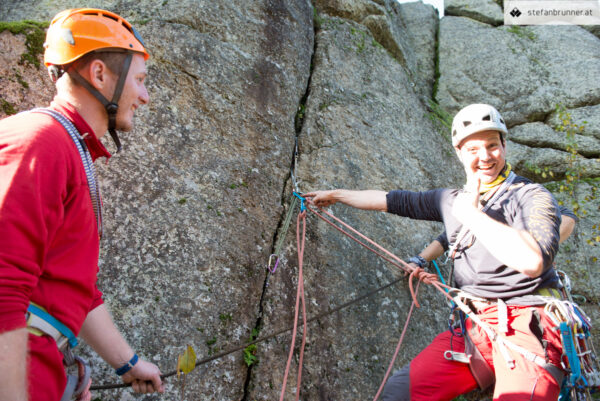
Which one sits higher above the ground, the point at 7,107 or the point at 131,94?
the point at 131,94

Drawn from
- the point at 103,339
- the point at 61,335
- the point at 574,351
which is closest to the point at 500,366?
the point at 574,351

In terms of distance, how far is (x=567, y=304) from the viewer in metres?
2.63

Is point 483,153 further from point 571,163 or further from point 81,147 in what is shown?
point 571,163

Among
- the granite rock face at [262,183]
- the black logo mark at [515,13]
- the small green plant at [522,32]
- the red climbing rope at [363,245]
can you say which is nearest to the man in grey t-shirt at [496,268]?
the red climbing rope at [363,245]

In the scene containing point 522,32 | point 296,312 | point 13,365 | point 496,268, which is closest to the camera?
point 13,365

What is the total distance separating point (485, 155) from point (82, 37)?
8.74ft

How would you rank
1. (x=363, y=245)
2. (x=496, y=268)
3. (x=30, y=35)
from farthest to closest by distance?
(x=363, y=245)
(x=30, y=35)
(x=496, y=268)

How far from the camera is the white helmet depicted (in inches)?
121

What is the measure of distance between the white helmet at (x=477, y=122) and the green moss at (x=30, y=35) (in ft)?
11.2

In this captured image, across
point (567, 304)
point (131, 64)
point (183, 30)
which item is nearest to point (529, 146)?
point (567, 304)

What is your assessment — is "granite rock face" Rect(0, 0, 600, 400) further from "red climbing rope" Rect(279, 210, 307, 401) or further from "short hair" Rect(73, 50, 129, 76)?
"short hair" Rect(73, 50, 129, 76)

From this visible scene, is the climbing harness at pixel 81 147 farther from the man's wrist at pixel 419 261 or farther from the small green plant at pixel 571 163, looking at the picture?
the small green plant at pixel 571 163

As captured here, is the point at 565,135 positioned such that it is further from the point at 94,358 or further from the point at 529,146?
the point at 94,358

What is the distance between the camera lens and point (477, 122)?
3131mm
